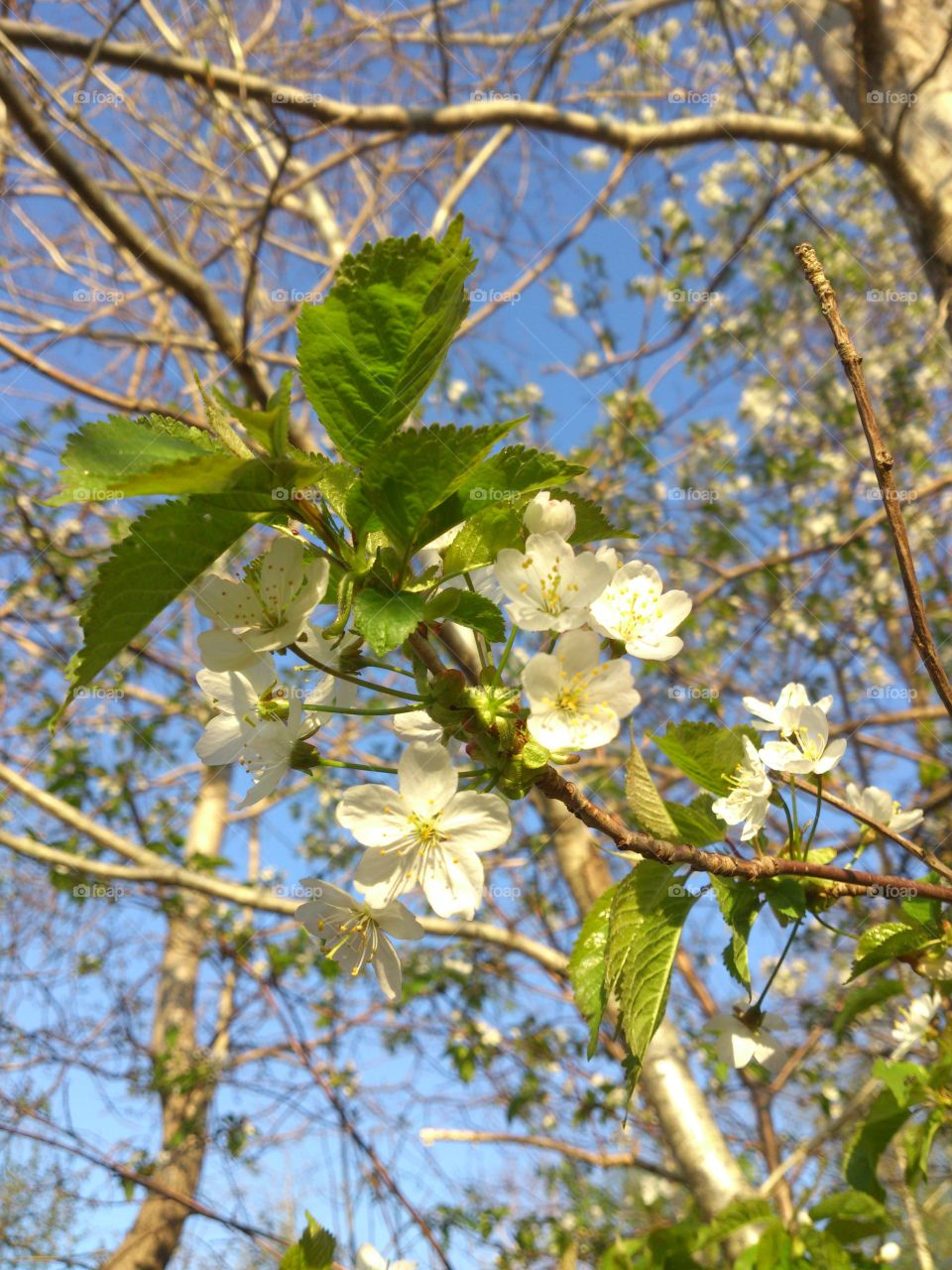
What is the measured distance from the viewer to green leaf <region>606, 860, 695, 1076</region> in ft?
2.04

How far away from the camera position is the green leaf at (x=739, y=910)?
685 millimetres

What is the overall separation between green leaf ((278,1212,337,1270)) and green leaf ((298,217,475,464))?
740 millimetres

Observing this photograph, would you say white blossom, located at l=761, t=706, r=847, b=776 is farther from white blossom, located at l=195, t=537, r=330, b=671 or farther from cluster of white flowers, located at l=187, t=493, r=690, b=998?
white blossom, located at l=195, t=537, r=330, b=671

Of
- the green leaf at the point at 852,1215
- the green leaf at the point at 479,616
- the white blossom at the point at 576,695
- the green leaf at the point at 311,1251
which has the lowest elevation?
the green leaf at the point at 852,1215

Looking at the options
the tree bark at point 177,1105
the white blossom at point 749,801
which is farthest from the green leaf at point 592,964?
the tree bark at point 177,1105

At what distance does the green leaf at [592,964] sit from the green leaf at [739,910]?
84 mm

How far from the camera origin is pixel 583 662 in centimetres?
64

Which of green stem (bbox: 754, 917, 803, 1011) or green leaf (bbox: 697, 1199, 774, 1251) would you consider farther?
green leaf (bbox: 697, 1199, 774, 1251)

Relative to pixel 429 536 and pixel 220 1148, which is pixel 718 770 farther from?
pixel 220 1148

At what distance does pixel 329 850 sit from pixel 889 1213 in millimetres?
2855

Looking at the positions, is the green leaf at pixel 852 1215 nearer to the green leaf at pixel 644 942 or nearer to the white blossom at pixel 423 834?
the green leaf at pixel 644 942

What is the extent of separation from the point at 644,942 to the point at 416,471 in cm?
37

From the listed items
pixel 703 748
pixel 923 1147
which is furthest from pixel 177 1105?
pixel 703 748

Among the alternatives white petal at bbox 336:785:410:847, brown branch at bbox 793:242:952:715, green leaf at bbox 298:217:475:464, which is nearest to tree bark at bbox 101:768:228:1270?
white petal at bbox 336:785:410:847
